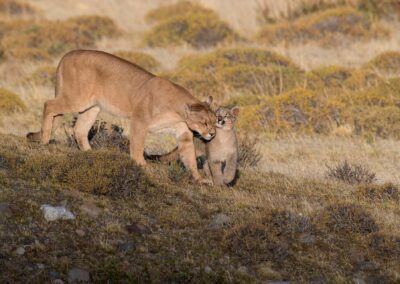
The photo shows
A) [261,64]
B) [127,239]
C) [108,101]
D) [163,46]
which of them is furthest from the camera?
[163,46]

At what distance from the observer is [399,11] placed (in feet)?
90.5

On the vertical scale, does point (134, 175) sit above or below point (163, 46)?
below

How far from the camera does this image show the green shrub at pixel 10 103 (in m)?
16.7

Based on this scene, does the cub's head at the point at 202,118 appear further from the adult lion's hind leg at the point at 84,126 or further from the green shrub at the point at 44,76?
the green shrub at the point at 44,76

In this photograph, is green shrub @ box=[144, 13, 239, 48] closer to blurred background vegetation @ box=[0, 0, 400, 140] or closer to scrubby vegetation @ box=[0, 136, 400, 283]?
blurred background vegetation @ box=[0, 0, 400, 140]

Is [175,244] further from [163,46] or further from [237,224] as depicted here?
[163,46]

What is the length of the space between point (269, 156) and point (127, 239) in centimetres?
662

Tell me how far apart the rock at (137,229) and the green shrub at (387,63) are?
13.1 m

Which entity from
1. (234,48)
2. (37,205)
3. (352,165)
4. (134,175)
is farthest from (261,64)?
(37,205)

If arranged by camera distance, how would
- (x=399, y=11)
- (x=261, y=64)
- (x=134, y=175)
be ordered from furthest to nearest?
1. (x=399, y=11)
2. (x=261, y=64)
3. (x=134, y=175)

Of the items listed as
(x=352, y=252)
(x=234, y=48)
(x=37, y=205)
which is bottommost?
(x=352, y=252)

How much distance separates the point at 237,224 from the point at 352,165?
4.83m

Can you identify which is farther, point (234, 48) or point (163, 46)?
point (163, 46)

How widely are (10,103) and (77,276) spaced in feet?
33.7
